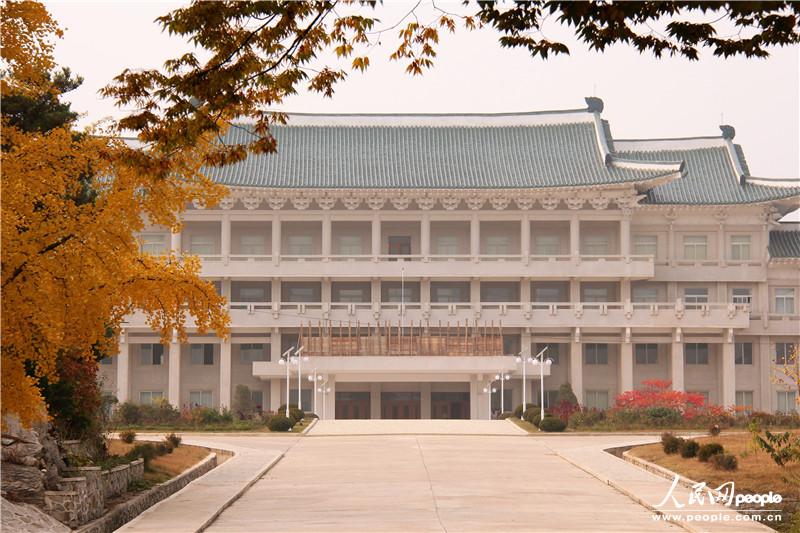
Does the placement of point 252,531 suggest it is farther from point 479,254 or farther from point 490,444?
point 479,254

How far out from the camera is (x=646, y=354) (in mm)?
74625

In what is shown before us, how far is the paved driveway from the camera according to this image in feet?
68.0

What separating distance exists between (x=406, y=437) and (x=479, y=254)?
28.9m

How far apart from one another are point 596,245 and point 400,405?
1541 centimetres

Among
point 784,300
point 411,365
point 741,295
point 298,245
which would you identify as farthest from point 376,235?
point 784,300

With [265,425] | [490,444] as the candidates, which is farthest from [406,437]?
[265,425]

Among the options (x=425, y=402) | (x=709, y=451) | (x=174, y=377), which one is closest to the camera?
(x=709, y=451)

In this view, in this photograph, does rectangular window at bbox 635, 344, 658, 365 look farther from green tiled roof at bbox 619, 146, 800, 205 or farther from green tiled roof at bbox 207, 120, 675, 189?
green tiled roof at bbox 207, 120, 675, 189

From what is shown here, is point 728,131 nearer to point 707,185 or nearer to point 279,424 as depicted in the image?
point 707,185

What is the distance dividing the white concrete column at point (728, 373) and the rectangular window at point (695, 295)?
3552mm

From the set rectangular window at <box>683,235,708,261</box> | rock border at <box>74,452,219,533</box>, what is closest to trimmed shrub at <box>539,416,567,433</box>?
rock border at <box>74,452,219,533</box>

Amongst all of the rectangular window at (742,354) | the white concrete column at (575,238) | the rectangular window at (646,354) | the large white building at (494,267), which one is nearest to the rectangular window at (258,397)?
the large white building at (494,267)

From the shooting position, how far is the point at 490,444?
139ft

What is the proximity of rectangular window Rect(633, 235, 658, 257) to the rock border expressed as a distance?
47575 millimetres
